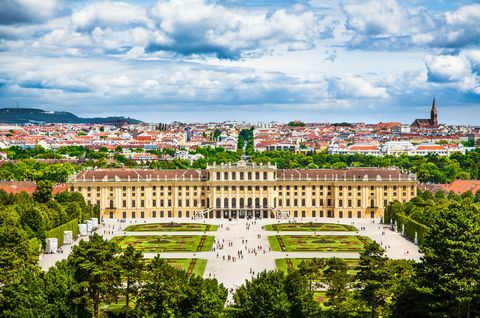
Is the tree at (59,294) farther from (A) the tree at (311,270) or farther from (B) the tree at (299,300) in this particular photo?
(A) the tree at (311,270)

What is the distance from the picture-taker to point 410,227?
3374 inches

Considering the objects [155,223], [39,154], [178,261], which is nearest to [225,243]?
[178,261]

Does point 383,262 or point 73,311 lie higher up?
point 383,262

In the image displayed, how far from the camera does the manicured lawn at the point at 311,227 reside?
9350cm

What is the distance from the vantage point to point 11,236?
54.5 m

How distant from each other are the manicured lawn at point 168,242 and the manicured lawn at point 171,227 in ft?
18.3

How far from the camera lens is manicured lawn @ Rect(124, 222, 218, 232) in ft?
305

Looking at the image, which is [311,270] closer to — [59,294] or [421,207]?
[59,294]

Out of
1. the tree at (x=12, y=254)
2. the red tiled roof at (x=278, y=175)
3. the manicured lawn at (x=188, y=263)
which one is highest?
the red tiled roof at (x=278, y=175)

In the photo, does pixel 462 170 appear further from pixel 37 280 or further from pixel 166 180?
pixel 37 280

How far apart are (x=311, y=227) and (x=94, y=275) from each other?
51772 mm

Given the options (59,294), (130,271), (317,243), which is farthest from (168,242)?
(59,294)

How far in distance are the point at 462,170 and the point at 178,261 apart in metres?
102

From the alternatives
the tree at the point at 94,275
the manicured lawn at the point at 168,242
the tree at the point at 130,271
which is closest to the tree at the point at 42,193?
the manicured lawn at the point at 168,242
